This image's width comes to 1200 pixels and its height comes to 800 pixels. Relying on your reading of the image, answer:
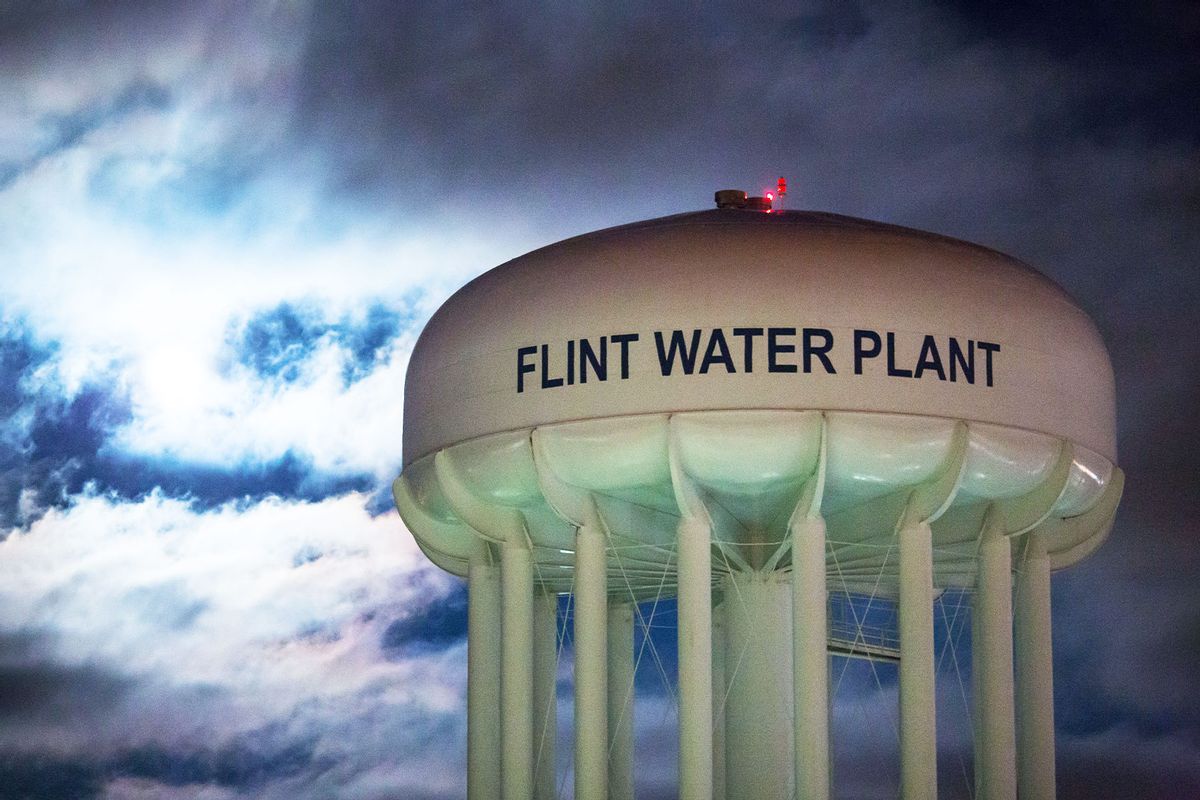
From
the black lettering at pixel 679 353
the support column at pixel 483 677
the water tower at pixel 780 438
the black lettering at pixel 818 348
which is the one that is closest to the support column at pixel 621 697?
the support column at pixel 483 677

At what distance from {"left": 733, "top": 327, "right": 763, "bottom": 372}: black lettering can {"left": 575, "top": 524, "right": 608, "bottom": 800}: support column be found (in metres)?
3.29

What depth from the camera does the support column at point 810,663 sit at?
84.9ft

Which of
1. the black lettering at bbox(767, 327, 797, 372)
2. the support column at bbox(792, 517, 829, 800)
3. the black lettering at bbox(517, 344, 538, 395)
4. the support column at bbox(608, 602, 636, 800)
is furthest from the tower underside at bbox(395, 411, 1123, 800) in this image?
the support column at bbox(608, 602, 636, 800)

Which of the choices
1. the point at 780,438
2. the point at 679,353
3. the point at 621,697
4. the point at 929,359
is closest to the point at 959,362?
the point at 929,359

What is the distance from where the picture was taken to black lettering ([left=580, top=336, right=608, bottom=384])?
86.5 feet

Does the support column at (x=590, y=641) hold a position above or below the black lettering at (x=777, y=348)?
below

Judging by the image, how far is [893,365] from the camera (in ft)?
85.5

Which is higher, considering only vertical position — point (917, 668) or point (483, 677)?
point (483, 677)

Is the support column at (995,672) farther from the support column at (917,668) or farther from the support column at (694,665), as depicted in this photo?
the support column at (694,665)

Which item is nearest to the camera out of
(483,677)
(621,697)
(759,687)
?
(483,677)

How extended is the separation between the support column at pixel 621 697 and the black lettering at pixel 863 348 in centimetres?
998

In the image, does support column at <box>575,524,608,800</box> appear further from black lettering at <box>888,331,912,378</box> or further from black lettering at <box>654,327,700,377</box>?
black lettering at <box>888,331,912,378</box>

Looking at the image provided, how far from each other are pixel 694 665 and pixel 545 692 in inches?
270

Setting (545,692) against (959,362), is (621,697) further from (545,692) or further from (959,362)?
(959,362)
